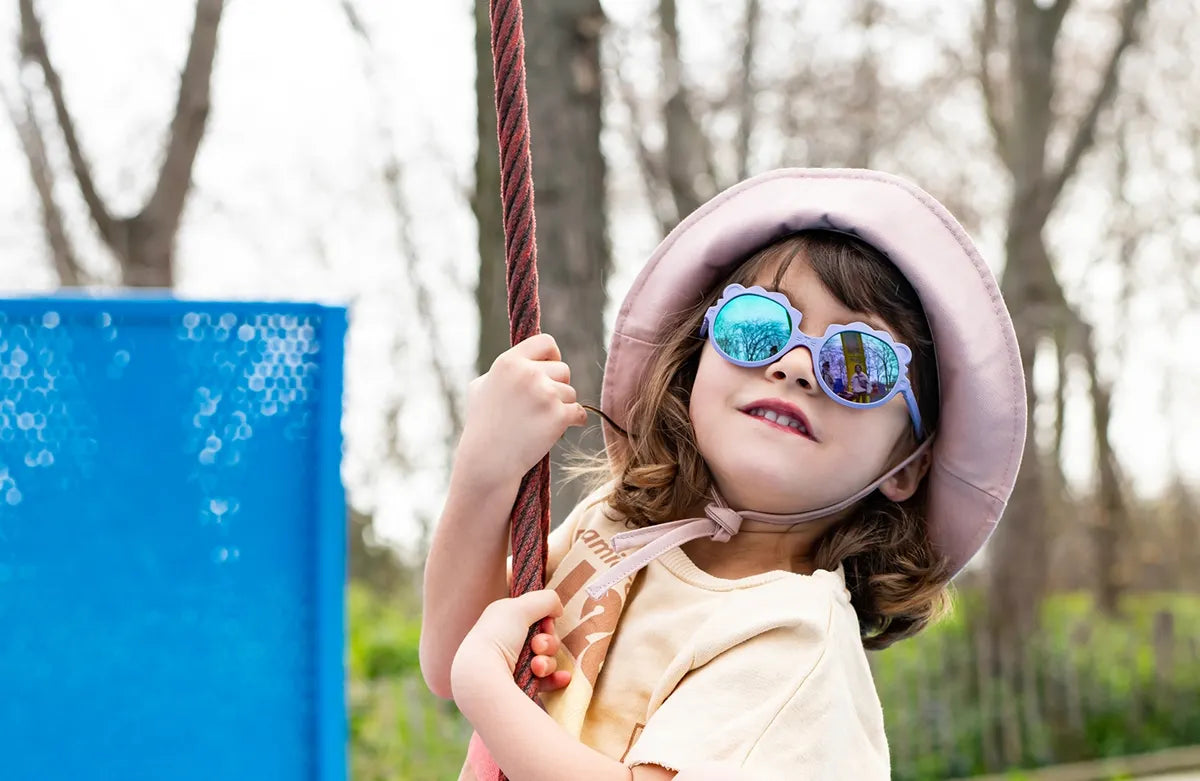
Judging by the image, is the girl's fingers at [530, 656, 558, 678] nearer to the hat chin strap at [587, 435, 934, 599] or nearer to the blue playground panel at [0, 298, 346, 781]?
the hat chin strap at [587, 435, 934, 599]

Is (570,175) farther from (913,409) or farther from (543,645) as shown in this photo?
(543,645)

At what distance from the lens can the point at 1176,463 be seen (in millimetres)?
16141

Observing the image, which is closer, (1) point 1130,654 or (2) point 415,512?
(1) point 1130,654

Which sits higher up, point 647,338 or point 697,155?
point 697,155

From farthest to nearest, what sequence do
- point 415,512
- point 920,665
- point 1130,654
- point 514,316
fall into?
point 415,512
point 1130,654
point 920,665
point 514,316

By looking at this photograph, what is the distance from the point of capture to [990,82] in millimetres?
11602

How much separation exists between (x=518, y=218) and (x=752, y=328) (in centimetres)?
31

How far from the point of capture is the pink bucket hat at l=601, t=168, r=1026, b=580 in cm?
160

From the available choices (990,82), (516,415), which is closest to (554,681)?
(516,415)

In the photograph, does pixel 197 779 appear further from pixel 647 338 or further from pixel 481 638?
pixel 647 338

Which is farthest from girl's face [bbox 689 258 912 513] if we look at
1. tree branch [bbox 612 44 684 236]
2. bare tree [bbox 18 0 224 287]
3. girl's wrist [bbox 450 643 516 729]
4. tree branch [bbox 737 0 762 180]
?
tree branch [bbox 612 44 684 236]

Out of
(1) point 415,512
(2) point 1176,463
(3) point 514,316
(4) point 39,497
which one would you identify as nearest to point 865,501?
(3) point 514,316

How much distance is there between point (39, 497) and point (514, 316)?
0.86m

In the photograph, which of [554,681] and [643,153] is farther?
[643,153]
